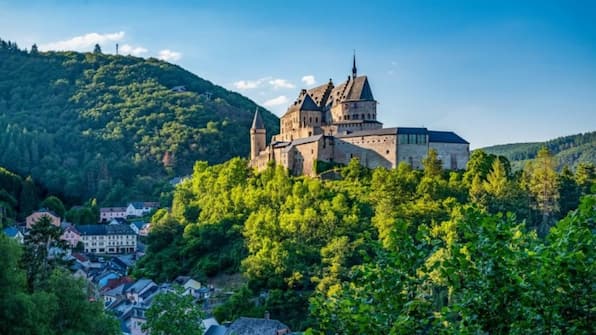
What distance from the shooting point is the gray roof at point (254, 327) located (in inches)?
1593

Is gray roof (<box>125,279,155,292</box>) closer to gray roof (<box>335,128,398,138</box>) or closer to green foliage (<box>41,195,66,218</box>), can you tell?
gray roof (<box>335,128,398,138</box>)

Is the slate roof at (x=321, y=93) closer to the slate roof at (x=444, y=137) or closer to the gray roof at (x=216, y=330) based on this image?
the slate roof at (x=444, y=137)

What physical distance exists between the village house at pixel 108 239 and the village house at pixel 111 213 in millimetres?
11112

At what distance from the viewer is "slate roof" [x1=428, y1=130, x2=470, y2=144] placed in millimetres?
61375

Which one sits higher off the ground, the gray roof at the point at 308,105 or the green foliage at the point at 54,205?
the gray roof at the point at 308,105

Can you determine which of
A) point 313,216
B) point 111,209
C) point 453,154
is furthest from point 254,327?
point 111,209

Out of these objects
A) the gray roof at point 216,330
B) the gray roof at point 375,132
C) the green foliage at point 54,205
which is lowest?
the gray roof at point 216,330

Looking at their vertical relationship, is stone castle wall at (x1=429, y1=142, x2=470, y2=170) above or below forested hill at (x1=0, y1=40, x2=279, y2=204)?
below

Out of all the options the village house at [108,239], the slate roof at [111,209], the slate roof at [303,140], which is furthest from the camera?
the slate roof at [111,209]

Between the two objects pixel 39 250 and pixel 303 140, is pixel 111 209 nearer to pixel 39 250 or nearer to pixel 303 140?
pixel 303 140

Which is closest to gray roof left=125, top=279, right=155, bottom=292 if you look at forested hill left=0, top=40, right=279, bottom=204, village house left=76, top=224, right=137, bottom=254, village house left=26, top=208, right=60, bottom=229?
village house left=76, top=224, right=137, bottom=254

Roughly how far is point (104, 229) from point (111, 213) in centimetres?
1311

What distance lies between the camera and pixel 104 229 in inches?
3322

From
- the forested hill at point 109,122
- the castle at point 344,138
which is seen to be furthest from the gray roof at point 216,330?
the forested hill at point 109,122
